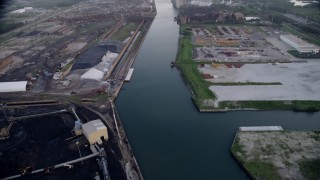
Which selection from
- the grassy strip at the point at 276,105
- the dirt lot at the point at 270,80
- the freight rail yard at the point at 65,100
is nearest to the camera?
the freight rail yard at the point at 65,100

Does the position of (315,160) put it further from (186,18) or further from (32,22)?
(32,22)

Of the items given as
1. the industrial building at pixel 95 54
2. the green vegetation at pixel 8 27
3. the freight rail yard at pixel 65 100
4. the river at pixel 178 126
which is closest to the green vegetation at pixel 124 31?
the freight rail yard at pixel 65 100

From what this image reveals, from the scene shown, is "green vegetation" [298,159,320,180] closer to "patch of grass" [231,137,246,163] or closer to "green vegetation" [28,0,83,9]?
"patch of grass" [231,137,246,163]

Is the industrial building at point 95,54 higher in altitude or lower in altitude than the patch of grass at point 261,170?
higher

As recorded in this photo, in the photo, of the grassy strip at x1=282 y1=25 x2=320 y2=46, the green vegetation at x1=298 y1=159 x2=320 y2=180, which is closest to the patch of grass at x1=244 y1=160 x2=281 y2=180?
the green vegetation at x1=298 y1=159 x2=320 y2=180

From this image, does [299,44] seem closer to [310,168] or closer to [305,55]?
[305,55]

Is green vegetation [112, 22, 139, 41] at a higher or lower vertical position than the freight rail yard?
higher

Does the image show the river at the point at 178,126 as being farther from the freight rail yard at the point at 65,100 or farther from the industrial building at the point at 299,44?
the industrial building at the point at 299,44
